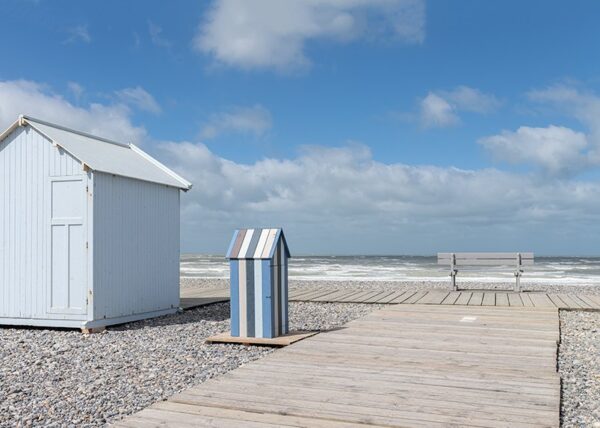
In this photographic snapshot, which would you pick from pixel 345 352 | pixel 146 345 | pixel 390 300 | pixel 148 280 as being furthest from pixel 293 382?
pixel 390 300

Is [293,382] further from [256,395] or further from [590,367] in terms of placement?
[590,367]

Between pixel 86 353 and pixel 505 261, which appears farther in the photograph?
pixel 505 261

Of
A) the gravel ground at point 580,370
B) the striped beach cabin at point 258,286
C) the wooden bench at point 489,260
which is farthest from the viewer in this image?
the wooden bench at point 489,260

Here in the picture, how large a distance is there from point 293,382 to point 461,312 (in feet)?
18.4

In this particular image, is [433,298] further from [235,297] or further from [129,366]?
[129,366]

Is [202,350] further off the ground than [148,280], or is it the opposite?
[148,280]

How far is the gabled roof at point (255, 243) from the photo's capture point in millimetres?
6906

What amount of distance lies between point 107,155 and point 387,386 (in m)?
6.50

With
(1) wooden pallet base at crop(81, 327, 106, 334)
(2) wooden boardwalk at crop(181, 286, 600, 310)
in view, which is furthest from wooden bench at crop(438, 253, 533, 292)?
(1) wooden pallet base at crop(81, 327, 106, 334)

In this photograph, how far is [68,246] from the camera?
8305 mm

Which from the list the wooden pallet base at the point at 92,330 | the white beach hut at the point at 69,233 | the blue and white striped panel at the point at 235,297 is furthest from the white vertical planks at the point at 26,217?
the blue and white striped panel at the point at 235,297

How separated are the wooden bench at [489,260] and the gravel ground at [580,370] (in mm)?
3795

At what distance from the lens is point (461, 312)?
9.57 meters

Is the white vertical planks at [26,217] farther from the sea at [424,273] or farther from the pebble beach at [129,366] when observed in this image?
the sea at [424,273]
